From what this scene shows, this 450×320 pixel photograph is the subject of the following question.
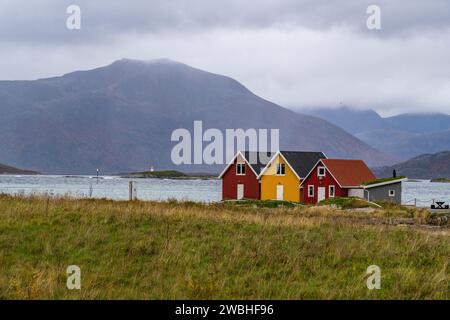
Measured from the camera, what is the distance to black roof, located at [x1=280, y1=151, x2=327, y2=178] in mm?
67375

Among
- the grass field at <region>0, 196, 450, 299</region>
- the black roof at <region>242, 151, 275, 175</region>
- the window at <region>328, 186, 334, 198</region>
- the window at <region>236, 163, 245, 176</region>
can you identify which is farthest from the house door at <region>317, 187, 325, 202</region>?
the grass field at <region>0, 196, 450, 299</region>

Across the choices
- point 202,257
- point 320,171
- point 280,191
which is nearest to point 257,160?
point 280,191

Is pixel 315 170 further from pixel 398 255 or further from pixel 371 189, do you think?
pixel 398 255

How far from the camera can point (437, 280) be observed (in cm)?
1514

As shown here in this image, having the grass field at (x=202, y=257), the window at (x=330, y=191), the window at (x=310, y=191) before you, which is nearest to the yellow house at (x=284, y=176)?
the window at (x=310, y=191)

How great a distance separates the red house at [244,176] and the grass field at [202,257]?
148ft

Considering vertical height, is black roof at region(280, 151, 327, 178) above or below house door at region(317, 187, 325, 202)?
above

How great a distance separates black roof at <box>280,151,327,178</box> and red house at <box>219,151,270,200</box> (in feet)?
13.0

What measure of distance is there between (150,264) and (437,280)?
6840 millimetres

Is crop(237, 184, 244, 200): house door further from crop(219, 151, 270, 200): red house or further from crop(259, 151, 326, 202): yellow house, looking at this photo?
crop(259, 151, 326, 202): yellow house

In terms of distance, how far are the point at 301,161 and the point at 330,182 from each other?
5190 mm

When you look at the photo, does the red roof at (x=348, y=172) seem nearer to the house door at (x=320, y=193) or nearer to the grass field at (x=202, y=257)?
the house door at (x=320, y=193)

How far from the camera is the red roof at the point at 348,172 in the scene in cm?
6456

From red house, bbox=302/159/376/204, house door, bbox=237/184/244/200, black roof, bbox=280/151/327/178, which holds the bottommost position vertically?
house door, bbox=237/184/244/200
